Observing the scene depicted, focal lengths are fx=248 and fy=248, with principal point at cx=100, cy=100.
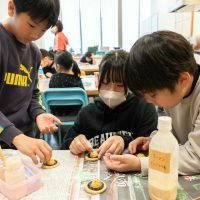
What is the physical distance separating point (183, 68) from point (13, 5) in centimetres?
65

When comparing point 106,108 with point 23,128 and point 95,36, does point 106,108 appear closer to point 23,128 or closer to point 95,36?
point 23,128

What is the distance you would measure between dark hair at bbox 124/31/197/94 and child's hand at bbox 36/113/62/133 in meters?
0.37

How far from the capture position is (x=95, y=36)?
7648mm

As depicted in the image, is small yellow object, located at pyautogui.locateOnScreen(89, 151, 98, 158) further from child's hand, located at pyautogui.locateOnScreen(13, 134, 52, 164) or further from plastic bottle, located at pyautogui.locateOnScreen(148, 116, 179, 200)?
plastic bottle, located at pyautogui.locateOnScreen(148, 116, 179, 200)

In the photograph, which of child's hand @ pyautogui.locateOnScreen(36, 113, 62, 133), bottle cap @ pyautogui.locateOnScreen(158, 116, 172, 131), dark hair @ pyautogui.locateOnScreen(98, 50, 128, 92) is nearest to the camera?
bottle cap @ pyautogui.locateOnScreen(158, 116, 172, 131)

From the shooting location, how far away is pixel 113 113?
46.4 inches

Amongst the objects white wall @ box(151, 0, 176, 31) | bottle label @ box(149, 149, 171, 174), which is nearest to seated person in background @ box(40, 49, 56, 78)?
white wall @ box(151, 0, 176, 31)

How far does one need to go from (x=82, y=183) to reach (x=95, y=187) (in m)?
0.05

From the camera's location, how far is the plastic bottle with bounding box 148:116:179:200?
0.54 m

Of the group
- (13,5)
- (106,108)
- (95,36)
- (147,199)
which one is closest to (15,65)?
(13,5)

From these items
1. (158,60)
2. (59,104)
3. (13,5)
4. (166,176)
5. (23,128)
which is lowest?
(59,104)

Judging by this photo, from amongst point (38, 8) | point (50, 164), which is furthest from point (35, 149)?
point (38, 8)

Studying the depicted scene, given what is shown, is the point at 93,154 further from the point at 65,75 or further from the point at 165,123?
the point at 65,75

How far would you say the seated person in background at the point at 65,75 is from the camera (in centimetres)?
237
